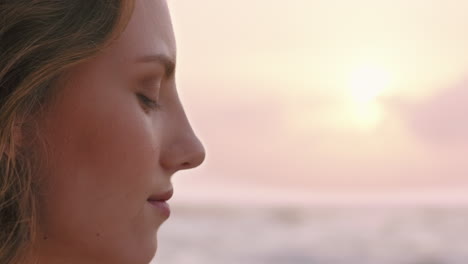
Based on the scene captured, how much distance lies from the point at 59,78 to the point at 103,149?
159 mm

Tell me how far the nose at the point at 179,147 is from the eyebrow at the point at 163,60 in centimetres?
10

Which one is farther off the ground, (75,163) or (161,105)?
(161,105)

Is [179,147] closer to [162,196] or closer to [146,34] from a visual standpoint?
[162,196]

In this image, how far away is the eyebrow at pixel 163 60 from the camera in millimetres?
1763

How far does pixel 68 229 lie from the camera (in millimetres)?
1712

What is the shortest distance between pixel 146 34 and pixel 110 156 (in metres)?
0.26

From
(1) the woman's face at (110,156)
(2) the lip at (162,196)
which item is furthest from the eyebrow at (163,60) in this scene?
(2) the lip at (162,196)

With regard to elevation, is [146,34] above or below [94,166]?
above

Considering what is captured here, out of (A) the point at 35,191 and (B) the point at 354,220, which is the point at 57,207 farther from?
(B) the point at 354,220

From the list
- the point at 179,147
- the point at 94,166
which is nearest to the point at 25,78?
the point at 94,166

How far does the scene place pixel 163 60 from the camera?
5.87 feet

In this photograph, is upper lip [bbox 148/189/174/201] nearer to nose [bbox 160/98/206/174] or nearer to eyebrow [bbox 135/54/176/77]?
nose [bbox 160/98/206/174]

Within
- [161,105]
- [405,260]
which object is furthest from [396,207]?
[161,105]

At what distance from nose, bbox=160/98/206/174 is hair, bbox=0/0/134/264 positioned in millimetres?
233
